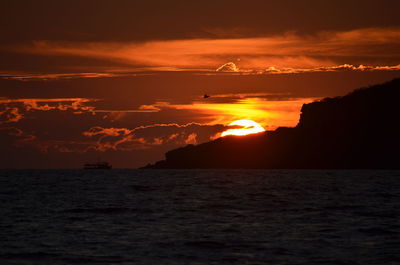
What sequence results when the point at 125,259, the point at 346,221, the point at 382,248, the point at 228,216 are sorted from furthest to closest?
the point at 228,216 < the point at 346,221 < the point at 382,248 < the point at 125,259

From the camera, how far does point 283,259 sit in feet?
97.3

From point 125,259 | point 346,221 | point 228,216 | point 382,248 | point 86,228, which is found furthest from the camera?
point 228,216

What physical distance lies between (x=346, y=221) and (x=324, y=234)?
878cm

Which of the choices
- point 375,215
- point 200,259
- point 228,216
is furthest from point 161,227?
point 375,215

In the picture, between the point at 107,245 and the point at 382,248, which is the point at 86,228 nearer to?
the point at 107,245

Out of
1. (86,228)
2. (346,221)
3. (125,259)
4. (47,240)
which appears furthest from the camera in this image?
(346,221)

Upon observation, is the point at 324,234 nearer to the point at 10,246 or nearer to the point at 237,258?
the point at 237,258

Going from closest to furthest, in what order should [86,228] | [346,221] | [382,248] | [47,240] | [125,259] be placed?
[125,259] < [382,248] < [47,240] < [86,228] < [346,221]

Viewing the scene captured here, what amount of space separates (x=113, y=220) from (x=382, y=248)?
22452mm

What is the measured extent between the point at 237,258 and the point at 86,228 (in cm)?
1542

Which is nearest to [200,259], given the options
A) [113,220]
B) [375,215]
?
[113,220]

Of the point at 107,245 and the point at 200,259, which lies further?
the point at 107,245

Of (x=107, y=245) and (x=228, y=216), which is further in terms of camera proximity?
(x=228, y=216)

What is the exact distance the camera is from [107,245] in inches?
1325
